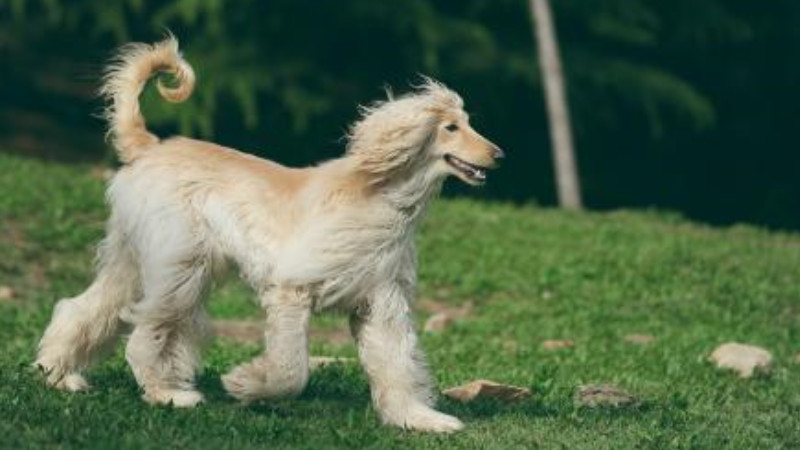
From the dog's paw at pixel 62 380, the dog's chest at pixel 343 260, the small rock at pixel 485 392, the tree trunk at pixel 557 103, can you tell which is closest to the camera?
the dog's chest at pixel 343 260

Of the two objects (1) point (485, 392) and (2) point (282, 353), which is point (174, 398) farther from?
(1) point (485, 392)

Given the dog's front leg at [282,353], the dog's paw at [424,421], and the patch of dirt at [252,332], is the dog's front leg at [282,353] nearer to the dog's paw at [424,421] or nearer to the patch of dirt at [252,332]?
the dog's paw at [424,421]

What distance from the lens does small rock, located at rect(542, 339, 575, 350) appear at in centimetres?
1261

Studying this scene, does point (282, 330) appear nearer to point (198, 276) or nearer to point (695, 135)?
point (198, 276)

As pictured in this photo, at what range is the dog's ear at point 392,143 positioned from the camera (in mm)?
8703

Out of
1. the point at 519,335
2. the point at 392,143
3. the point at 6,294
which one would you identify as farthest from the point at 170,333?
the point at 6,294

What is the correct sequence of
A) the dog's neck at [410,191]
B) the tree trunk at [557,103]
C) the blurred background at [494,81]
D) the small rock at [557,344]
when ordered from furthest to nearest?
the blurred background at [494,81]
the tree trunk at [557,103]
the small rock at [557,344]
the dog's neck at [410,191]

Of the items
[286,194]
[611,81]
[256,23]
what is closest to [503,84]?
[611,81]

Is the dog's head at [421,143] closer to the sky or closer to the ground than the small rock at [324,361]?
closer to the sky

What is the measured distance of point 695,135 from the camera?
2764cm

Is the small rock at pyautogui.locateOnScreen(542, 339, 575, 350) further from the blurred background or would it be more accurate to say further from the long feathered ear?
the blurred background

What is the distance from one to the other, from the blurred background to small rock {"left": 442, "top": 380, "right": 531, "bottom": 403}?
12494 millimetres

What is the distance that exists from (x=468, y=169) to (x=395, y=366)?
974mm

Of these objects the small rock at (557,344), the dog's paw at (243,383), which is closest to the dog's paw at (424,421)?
the dog's paw at (243,383)
